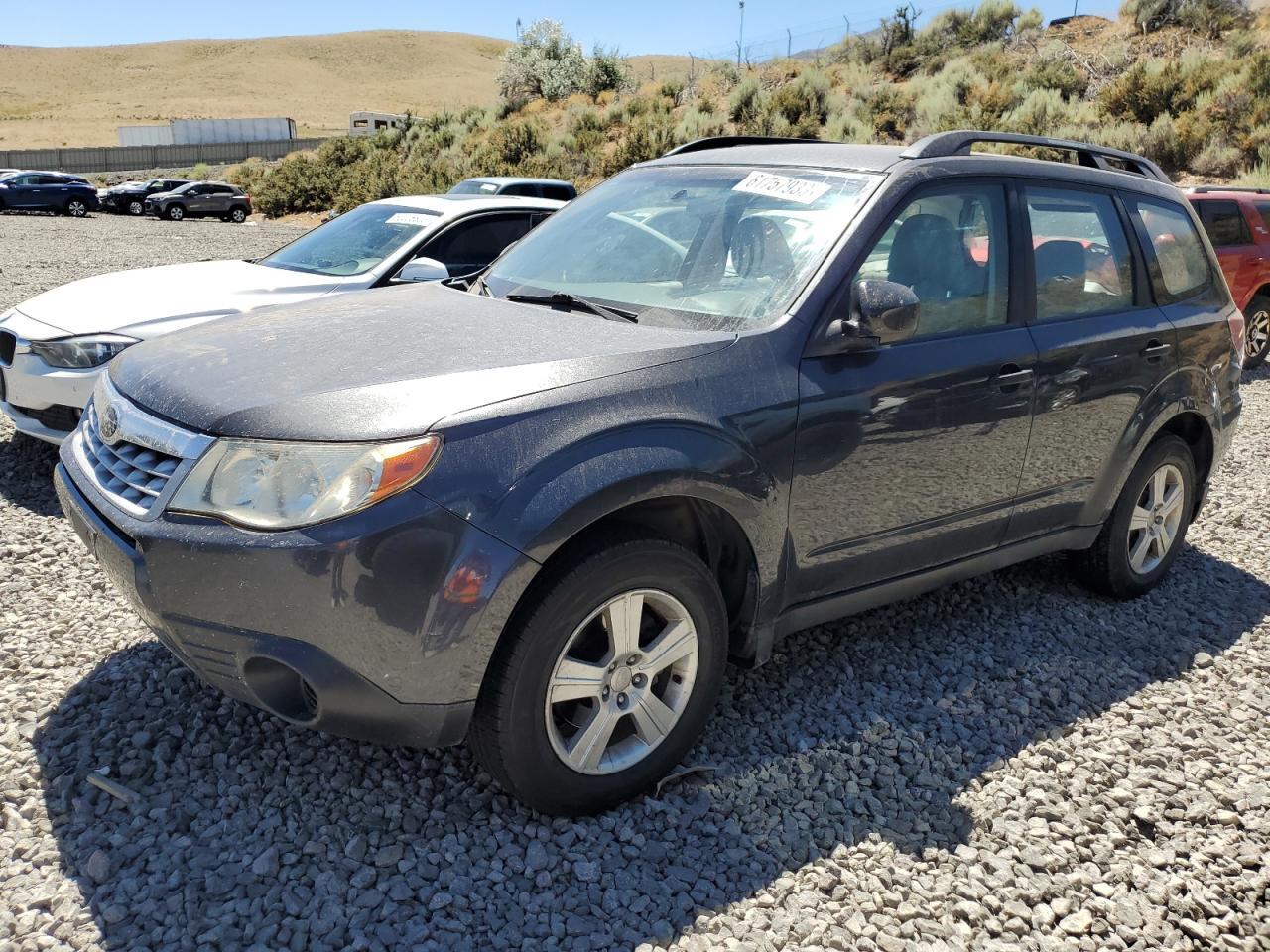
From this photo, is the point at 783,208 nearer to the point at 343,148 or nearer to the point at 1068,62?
the point at 1068,62

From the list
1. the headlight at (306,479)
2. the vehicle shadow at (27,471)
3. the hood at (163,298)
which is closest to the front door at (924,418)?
the headlight at (306,479)

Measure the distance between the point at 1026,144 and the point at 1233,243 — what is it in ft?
25.3

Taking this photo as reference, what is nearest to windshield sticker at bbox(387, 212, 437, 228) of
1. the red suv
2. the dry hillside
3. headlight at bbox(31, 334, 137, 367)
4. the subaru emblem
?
headlight at bbox(31, 334, 137, 367)

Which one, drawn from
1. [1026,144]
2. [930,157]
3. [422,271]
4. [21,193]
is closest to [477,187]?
[422,271]

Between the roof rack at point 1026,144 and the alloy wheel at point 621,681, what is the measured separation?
189 cm

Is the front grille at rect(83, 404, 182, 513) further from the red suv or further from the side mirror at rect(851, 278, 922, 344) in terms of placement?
the red suv

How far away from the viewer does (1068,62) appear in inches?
1092

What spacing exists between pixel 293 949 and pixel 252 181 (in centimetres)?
4477

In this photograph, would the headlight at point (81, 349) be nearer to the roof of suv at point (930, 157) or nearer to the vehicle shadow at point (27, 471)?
the vehicle shadow at point (27, 471)

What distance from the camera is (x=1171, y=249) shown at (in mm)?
4621

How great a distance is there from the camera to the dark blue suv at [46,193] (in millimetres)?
32594

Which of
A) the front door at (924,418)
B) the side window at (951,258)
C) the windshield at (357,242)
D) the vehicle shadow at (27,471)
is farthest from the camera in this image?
the windshield at (357,242)

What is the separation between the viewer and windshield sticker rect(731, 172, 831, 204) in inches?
140

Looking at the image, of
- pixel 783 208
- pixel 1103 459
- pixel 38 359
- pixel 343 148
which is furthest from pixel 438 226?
pixel 343 148
